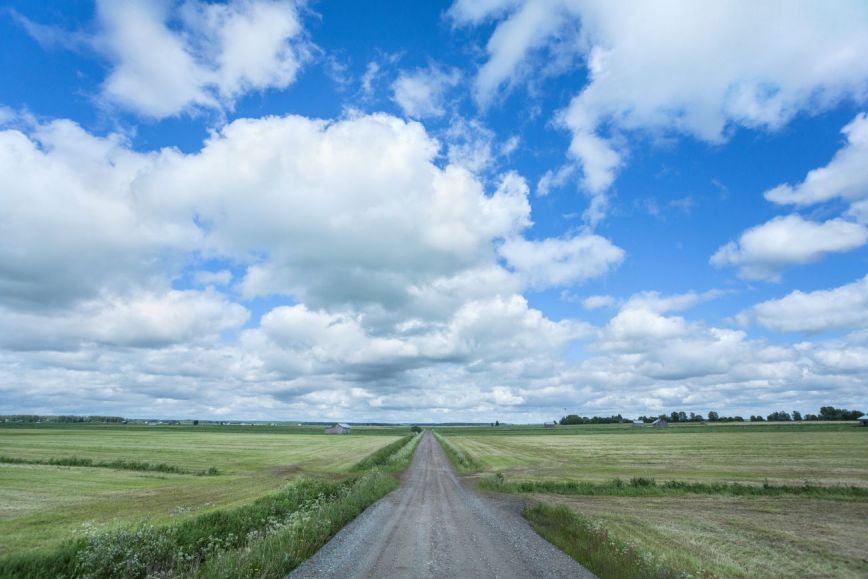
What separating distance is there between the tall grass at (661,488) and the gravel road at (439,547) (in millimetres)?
10181

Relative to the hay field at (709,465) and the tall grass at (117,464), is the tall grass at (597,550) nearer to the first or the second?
the hay field at (709,465)

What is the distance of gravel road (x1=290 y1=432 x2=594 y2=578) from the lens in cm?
1380

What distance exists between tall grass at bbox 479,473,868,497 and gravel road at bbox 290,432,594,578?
10.2 meters

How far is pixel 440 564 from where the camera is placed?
14484mm

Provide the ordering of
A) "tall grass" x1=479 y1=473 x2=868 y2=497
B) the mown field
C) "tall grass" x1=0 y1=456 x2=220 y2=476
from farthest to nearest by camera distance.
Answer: "tall grass" x1=0 y1=456 x2=220 y2=476 → "tall grass" x1=479 y1=473 x2=868 y2=497 → the mown field

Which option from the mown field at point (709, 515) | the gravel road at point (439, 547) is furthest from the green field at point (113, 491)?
the mown field at point (709, 515)

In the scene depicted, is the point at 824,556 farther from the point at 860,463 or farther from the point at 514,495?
the point at 860,463

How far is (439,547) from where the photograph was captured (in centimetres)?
1670

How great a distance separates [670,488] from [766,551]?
751 inches

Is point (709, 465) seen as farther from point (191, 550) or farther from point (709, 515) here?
point (191, 550)

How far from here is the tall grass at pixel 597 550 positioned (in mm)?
13719

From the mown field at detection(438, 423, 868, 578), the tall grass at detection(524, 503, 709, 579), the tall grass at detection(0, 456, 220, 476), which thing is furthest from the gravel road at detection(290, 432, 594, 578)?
the tall grass at detection(0, 456, 220, 476)

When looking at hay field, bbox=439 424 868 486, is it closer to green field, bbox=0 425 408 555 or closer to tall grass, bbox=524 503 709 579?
green field, bbox=0 425 408 555

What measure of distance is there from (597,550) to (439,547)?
5438mm
